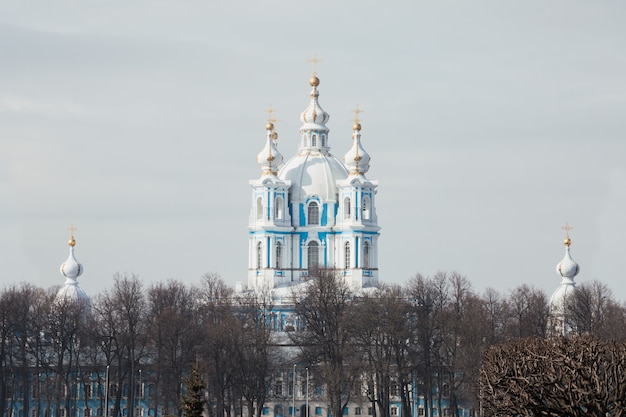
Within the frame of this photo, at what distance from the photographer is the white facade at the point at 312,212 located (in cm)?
14200

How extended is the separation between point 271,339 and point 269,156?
2078cm

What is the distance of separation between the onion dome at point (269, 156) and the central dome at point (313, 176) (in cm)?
73

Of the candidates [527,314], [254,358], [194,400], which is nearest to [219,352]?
[254,358]

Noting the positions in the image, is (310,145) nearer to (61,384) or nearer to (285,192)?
(285,192)

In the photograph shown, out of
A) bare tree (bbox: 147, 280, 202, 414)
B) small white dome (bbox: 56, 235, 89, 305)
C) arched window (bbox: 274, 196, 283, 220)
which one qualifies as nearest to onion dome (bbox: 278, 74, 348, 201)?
arched window (bbox: 274, 196, 283, 220)

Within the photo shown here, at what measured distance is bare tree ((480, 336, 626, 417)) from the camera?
A: 7250 centimetres

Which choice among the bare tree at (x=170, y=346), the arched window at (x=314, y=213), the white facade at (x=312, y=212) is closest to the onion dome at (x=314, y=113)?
the white facade at (x=312, y=212)

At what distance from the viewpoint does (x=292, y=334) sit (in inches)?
5027

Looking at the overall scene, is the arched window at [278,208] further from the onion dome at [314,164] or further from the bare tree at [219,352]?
the bare tree at [219,352]

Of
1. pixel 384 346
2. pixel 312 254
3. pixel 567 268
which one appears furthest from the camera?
pixel 567 268

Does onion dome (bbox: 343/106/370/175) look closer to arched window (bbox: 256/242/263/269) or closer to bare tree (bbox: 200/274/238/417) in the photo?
arched window (bbox: 256/242/263/269)

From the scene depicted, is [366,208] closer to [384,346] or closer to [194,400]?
[384,346]

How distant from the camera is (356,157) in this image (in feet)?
468

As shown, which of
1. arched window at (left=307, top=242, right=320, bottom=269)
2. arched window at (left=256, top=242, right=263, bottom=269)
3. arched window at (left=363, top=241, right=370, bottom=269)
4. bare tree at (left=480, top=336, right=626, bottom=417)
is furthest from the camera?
arched window at (left=307, top=242, right=320, bottom=269)
